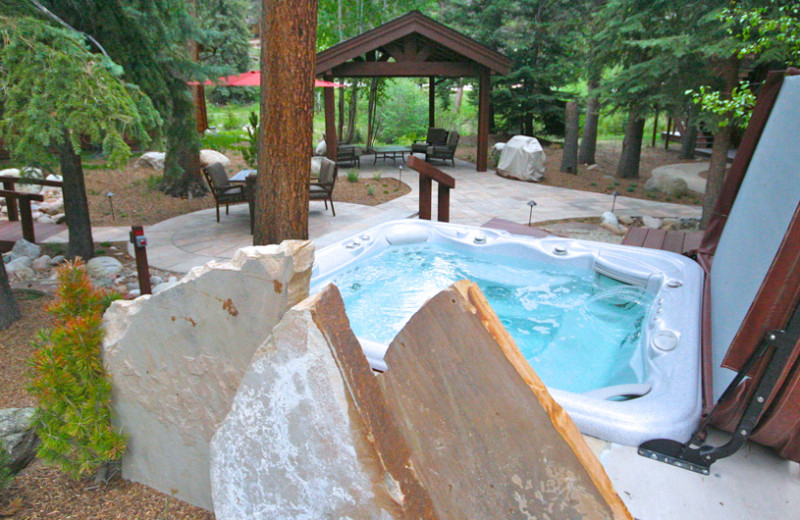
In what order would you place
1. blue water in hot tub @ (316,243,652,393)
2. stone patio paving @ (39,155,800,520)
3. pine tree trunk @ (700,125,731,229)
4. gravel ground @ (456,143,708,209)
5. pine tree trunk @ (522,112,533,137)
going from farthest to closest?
pine tree trunk @ (522,112,533,137)
gravel ground @ (456,143,708,209)
pine tree trunk @ (700,125,731,229)
blue water in hot tub @ (316,243,652,393)
stone patio paving @ (39,155,800,520)

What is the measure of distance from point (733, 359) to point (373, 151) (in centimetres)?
1297

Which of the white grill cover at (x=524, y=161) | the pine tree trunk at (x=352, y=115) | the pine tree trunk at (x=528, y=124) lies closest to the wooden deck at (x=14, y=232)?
the white grill cover at (x=524, y=161)

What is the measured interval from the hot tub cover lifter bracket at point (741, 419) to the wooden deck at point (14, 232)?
6803mm

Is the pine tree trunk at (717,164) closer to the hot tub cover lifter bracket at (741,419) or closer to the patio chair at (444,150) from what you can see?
the hot tub cover lifter bracket at (741,419)

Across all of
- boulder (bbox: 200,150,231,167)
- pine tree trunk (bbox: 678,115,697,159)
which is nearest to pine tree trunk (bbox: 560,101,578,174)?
pine tree trunk (bbox: 678,115,697,159)

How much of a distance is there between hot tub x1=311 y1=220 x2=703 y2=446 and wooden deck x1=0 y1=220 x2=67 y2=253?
12.6 feet

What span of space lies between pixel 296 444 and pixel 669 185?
35.0ft

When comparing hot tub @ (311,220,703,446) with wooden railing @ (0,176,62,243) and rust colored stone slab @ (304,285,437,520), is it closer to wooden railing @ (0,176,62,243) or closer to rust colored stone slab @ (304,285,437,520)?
rust colored stone slab @ (304,285,437,520)

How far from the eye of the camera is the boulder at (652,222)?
795 cm

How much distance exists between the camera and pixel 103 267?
5512 millimetres

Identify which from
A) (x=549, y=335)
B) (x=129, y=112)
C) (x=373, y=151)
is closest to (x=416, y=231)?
(x=549, y=335)

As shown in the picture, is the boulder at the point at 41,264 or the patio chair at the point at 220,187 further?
the patio chair at the point at 220,187

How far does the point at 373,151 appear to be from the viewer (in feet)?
47.5

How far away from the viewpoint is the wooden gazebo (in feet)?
36.9
